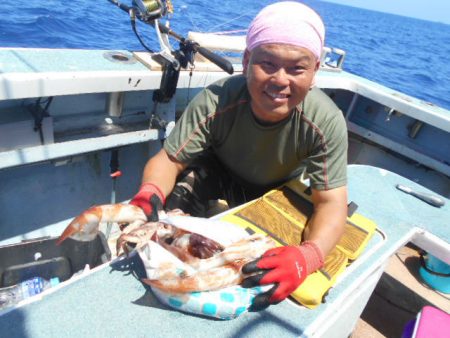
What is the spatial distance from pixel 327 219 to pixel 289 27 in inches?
39.1

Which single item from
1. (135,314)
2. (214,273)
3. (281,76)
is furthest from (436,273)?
(135,314)

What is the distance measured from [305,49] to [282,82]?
18cm

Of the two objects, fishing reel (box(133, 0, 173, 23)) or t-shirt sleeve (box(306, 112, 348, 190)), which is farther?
fishing reel (box(133, 0, 173, 23))

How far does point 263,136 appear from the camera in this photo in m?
2.13

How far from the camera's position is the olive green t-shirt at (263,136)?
78.5 inches

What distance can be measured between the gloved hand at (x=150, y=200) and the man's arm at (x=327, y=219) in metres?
0.79

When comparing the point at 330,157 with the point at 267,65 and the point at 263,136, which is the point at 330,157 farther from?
the point at 267,65

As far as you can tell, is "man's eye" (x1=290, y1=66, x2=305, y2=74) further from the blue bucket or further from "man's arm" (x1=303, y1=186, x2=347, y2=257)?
the blue bucket

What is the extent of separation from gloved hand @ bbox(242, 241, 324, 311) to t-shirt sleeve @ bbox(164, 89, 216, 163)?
879 mm

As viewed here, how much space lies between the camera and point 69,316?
1.37 metres

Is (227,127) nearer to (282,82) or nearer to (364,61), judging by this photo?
(282,82)

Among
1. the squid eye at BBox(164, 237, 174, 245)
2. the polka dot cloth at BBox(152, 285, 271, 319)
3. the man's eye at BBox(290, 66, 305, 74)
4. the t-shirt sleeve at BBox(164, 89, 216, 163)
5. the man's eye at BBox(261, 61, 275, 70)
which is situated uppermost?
the man's eye at BBox(290, 66, 305, 74)

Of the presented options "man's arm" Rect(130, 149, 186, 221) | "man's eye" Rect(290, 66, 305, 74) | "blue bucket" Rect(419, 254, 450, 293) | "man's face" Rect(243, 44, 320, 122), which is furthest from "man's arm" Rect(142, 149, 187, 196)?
"blue bucket" Rect(419, 254, 450, 293)

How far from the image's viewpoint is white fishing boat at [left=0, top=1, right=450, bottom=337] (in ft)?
4.64
